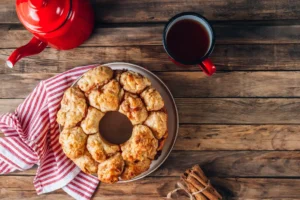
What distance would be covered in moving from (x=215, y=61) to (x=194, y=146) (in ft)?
0.99

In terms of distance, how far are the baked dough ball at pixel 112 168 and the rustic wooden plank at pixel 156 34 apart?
426 millimetres

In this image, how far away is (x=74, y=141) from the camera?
47.1 inches

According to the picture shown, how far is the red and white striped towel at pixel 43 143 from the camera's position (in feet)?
4.45

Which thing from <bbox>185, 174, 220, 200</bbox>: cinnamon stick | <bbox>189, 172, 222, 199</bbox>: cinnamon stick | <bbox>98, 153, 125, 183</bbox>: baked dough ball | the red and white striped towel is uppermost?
<bbox>189, 172, 222, 199</bbox>: cinnamon stick

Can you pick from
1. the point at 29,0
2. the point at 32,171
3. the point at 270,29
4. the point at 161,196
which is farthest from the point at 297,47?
the point at 32,171

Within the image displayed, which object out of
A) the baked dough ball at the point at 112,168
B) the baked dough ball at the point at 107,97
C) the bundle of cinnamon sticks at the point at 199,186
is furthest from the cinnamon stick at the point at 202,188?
the baked dough ball at the point at 107,97

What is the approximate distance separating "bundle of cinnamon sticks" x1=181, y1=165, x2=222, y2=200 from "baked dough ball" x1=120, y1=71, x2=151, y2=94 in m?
0.34

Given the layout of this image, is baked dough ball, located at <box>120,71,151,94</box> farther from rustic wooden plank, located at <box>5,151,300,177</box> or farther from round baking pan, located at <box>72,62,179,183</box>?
rustic wooden plank, located at <box>5,151,300,177</box>

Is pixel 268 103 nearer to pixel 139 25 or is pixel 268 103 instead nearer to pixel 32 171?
pixel 139 25

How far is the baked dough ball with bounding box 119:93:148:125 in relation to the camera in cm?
118

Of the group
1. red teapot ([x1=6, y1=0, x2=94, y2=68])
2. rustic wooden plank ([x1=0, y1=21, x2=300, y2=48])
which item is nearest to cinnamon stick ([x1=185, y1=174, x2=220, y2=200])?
rustic wooden plank ([x1=0, y1=21, x2=300, y2=48])

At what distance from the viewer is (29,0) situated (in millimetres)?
1124

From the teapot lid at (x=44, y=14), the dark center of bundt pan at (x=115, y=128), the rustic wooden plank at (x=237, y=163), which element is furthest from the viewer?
the rustic wooden plank at (x=237, y=163)

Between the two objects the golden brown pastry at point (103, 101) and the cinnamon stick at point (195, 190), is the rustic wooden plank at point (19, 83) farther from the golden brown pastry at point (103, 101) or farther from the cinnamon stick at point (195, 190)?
the cinnamon stick at point (195, 190)
